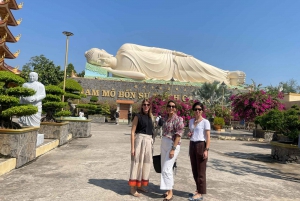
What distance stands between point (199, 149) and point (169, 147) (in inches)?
17.7

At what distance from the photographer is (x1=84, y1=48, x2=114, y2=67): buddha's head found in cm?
2900

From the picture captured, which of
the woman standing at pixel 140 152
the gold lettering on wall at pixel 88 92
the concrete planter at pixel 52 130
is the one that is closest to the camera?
the woman standing at pixel 140 152

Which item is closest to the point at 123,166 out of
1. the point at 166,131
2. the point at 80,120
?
the point at 166,131

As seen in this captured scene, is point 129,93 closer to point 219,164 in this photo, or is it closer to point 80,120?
point 80,120

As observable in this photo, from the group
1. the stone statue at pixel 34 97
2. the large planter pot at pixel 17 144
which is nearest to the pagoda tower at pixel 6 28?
the stone statue at pixel 34 97

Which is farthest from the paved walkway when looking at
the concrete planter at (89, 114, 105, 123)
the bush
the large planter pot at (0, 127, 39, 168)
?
the concrete planter at (89, 114, 105, 123)

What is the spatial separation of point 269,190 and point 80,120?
26.4ft

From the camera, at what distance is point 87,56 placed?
2942cm

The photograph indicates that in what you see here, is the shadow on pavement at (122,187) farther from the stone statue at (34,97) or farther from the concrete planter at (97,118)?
the concrete planter at (97,118)

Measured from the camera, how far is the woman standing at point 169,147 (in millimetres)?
3682

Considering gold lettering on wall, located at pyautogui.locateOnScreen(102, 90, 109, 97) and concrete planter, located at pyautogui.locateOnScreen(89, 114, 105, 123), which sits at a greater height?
gold lettering on wall, located at pyautogui.locateOnScreen(102, 90, 109, 97)

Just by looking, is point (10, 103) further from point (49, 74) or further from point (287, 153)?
point (49, 74)

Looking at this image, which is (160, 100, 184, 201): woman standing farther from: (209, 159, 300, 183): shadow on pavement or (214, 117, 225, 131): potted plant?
(214, 117, 225, 131): potted plant

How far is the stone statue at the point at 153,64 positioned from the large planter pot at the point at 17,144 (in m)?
23.3
